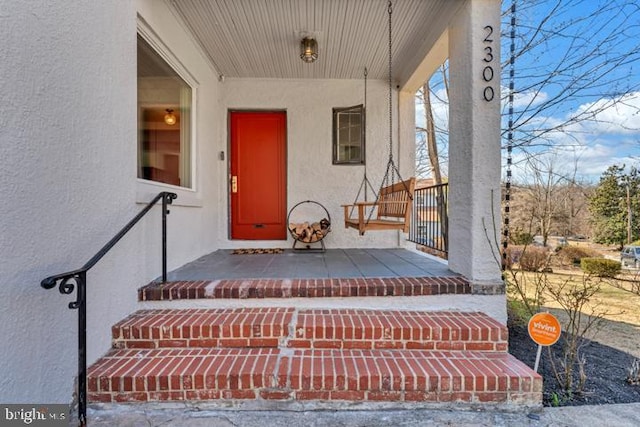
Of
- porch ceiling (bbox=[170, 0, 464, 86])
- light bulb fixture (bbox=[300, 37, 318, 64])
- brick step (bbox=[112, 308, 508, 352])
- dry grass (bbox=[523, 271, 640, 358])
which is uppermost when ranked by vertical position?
porch ceiling (bbox=[170, 0, 464, 86])

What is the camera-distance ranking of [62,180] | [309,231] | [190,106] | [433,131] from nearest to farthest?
[62,180] → [190,106] → [309,231] → [433,131]

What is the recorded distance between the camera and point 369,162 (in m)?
4.62

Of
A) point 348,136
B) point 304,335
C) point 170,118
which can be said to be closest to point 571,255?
point 348,136

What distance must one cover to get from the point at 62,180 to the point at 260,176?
311 centimetres

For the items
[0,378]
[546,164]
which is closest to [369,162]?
[546,164]

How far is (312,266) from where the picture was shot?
3.17 meters

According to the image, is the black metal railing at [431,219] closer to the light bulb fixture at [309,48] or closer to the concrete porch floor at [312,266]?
the concrete porch floor at [312,266]

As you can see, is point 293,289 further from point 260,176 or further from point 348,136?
point 348,136

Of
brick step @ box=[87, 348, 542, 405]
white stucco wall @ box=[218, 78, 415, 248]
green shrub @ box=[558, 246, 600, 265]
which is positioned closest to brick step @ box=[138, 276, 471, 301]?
brick step @ box=[87, 348, 542, 405]

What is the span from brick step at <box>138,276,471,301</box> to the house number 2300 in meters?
1.42

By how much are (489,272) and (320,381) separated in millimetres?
1527

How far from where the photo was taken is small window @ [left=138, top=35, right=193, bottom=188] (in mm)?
2666

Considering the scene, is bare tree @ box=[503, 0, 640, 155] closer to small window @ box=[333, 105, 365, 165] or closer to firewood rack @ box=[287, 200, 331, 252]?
small window @ box=[333, 105, 365, 165]

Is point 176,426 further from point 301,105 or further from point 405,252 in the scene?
point 301,105
